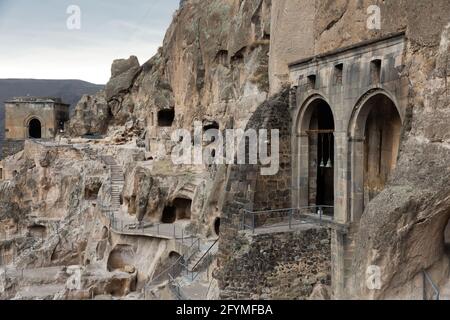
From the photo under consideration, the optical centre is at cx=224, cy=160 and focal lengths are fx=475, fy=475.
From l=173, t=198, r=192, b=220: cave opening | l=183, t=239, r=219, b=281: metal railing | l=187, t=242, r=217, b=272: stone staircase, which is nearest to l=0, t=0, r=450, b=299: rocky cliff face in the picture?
l=173, t=198, r=192, b=220: cave opening

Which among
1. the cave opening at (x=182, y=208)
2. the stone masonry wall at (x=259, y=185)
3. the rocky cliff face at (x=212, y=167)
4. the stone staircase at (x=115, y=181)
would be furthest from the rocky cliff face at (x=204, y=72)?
the stone masonry wall at (x=259, y=185)

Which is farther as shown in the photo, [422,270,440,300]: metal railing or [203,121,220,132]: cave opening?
[203,121,220,132]: cave opening

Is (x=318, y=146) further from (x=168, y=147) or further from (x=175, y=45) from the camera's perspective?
(x=175, y=45)

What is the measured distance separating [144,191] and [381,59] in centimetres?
1451

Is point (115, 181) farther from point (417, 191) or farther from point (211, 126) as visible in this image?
point (417, 191)

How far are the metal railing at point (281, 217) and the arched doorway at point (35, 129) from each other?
4036 centimetres

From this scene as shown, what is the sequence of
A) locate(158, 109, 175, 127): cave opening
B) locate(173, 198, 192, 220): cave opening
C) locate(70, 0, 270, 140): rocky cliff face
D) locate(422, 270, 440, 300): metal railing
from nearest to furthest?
locate(422, 270, 440, 300): metal railing, locate(70, 0, 270, 140): rocky cliff face, locate(173, 198, 192, 220): cave opening, locate(158, 109, 175, 127): cave opening

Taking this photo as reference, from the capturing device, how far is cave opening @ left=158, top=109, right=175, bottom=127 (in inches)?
1385

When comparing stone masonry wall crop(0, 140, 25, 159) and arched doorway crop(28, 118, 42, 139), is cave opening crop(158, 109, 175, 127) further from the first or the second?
arched doorway crop(28, 118, 42, 139)

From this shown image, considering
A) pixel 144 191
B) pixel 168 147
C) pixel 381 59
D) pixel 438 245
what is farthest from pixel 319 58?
pixel 168 147

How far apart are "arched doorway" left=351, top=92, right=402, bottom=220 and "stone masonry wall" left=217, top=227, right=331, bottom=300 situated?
4.75 ft

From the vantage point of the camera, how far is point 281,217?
14164 millimetres

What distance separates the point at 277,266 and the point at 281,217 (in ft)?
7.77

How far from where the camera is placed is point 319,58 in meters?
13.5
